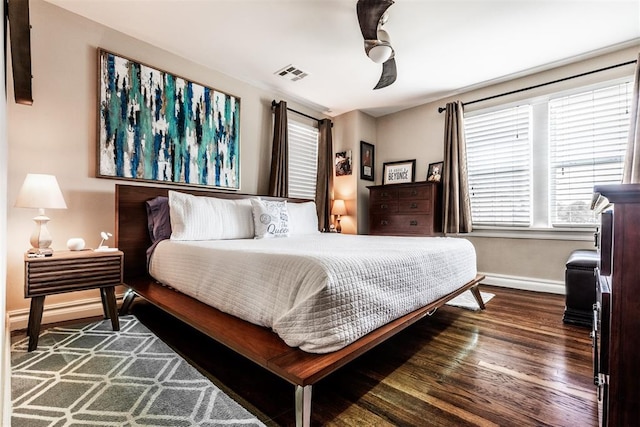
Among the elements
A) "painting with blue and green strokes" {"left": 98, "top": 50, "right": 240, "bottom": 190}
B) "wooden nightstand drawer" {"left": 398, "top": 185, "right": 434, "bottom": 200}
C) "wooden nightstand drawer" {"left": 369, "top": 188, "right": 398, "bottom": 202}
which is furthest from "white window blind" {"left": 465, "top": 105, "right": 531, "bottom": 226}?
"painting with blue and green strokes" {"left": 98, "top": 50, "right": 240, "bottom": 190}

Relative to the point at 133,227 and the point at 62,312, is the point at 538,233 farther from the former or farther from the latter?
the point at 62,312

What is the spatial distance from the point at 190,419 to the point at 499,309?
2.70 meters

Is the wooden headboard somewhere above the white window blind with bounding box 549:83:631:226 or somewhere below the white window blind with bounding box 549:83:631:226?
below

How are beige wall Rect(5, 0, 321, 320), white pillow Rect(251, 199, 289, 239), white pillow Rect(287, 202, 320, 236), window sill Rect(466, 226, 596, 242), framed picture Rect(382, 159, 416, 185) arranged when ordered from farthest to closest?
framed picture Rect(382, 159, 416, 185) < white pillow Rect(287, 202, 320, 236) < window sill Rect(466, 226, 596, 242) < white pillow Rect(251, 199, 289, 239) < beige wall Rect(5, 0, 321, 320)

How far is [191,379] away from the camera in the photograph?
1450mm

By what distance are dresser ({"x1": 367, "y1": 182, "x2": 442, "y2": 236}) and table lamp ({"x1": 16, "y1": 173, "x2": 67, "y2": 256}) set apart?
141 inches

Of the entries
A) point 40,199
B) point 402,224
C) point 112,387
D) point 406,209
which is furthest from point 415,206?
point 40,199

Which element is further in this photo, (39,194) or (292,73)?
(292,73)

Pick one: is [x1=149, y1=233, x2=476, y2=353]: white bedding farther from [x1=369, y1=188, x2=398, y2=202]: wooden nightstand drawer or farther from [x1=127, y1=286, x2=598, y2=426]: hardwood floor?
[x1=369, y1=188, x2=398, y2=202]: wooden nightstand drawer

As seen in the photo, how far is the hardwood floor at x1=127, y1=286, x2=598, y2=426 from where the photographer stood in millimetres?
1220

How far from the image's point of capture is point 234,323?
4.84 ft

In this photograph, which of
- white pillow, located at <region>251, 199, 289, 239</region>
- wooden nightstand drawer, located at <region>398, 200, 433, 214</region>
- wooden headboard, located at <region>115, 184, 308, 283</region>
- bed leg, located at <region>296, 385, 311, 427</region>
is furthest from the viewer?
wooden nightstand drawer, located at <region>398, 200, 433, 214</region>

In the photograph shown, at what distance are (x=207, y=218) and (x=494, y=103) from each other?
3.80 meters

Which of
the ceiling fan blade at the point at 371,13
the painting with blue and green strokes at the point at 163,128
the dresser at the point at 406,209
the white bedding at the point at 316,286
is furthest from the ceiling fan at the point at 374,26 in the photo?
the dresser at the point at 406,209
